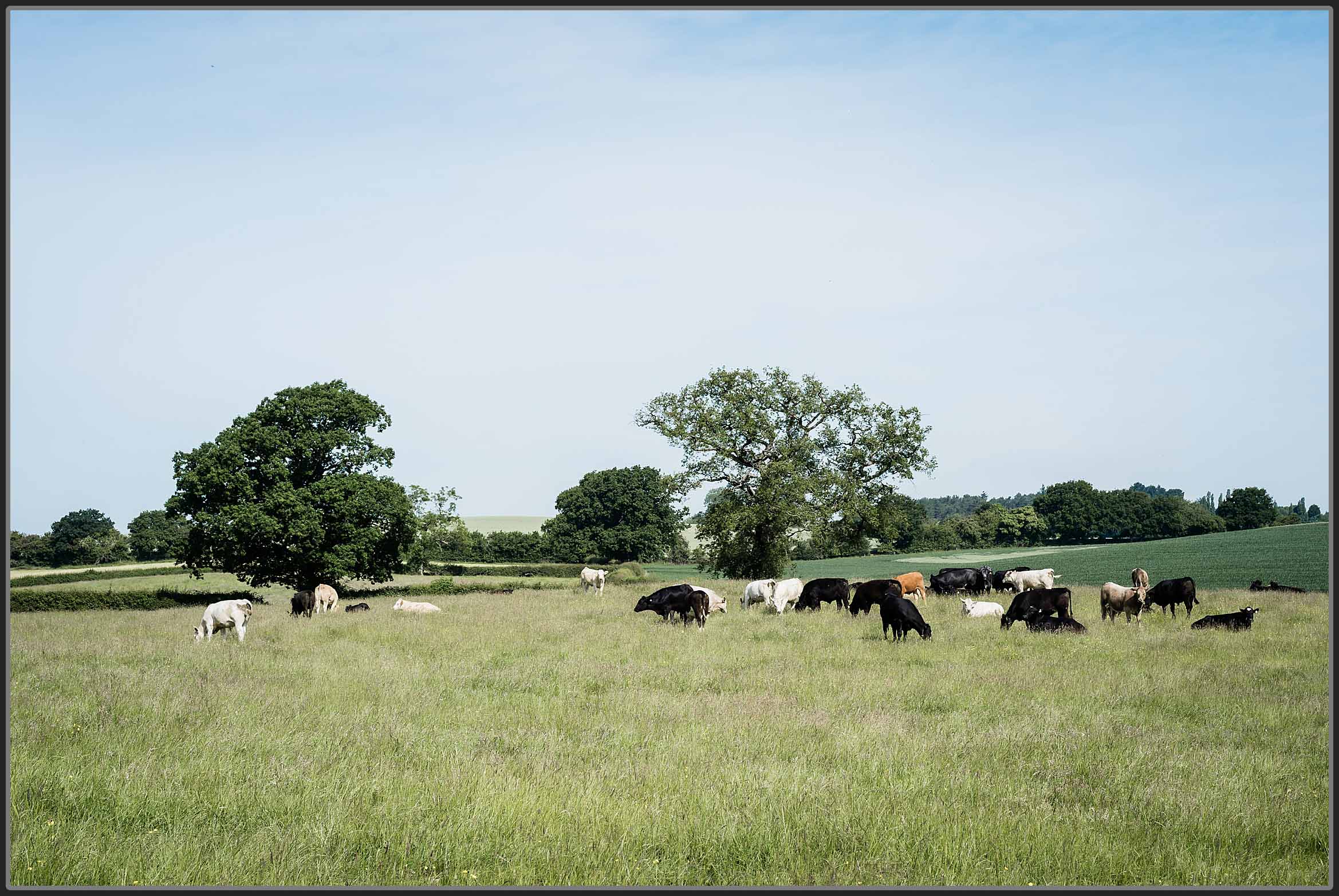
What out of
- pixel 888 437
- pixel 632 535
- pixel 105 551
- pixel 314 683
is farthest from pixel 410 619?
pixel 632 535

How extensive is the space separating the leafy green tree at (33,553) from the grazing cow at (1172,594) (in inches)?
2401

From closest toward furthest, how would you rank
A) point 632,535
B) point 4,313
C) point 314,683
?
point 4,313 → point 314,683 → point 632,535

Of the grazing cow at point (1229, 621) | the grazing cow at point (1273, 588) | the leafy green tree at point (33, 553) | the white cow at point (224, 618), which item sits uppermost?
the leafy green tree at point (33, 553)

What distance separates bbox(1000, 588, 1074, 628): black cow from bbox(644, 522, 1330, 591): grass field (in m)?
21.6

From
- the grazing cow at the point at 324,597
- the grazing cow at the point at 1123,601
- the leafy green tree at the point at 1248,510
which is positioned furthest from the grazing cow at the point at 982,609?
the leafy green tree at the point at 1248,510

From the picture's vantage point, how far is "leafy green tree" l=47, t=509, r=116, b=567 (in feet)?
184

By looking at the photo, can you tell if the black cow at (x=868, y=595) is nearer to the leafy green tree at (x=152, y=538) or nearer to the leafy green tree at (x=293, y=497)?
the leafy green tree at (x=293, y=497)

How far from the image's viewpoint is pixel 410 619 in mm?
26750

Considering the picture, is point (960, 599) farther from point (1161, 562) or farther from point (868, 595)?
point (1161, 562)

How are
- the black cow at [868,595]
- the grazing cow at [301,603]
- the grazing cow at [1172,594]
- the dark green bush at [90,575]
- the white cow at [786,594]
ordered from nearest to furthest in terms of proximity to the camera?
the grazing cow at [1172,594] < the black cow at [868,595] < the white cow at [786,594] < the grazing cow at [301,603] < the dark green bush at [90,575]

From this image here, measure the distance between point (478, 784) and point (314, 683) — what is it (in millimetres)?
7079

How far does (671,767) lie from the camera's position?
29.8ft

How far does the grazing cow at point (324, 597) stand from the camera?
33688mm

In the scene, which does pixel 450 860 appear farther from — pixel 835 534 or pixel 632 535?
pixel 632 535
